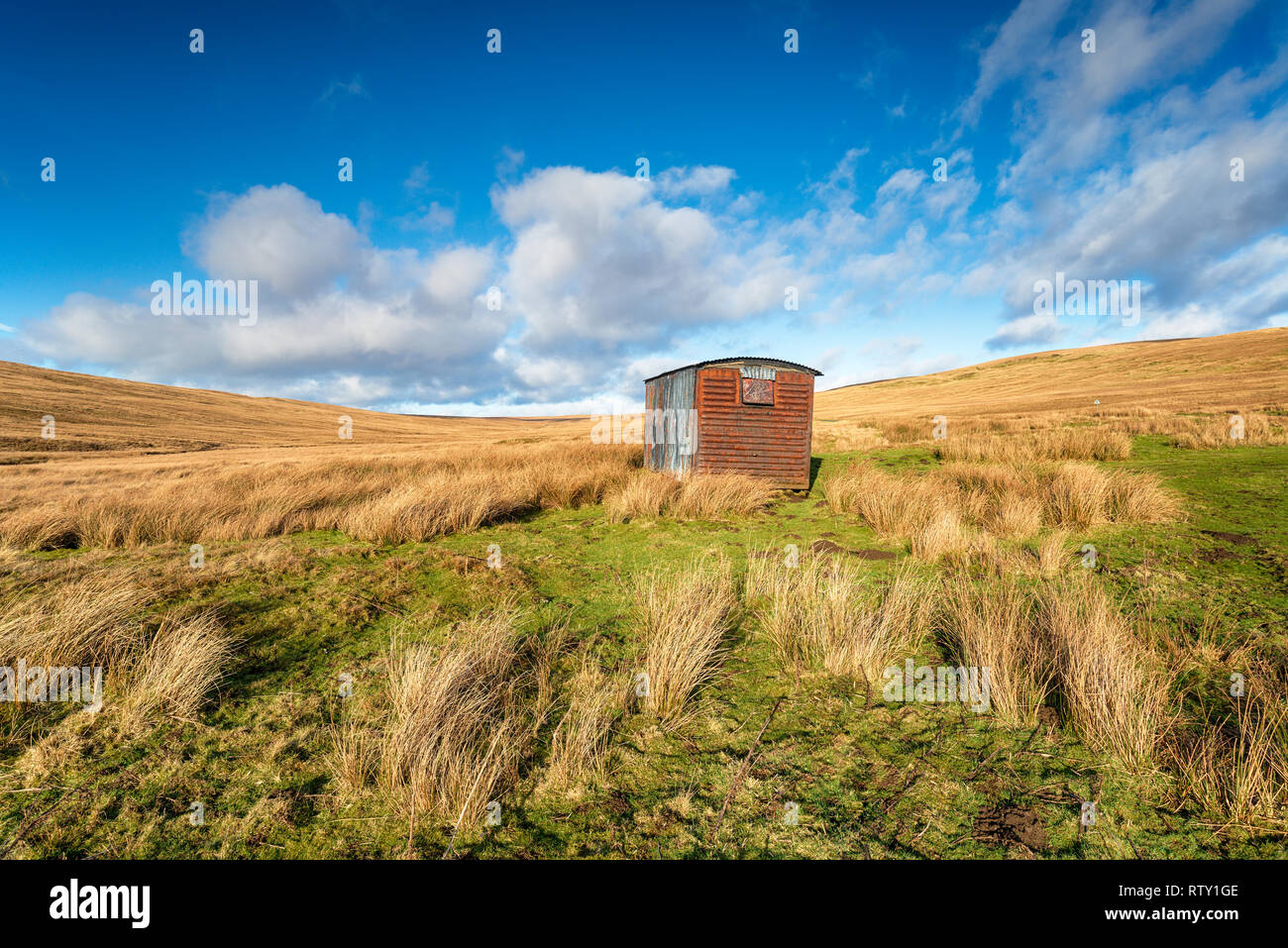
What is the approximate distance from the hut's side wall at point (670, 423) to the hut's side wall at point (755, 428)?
0.49 metres

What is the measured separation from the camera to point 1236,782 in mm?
2318

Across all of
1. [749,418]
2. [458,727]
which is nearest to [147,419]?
[749,418]

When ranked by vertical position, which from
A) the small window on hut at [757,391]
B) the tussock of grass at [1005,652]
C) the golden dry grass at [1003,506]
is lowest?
the tussock of grass at [1005,652]

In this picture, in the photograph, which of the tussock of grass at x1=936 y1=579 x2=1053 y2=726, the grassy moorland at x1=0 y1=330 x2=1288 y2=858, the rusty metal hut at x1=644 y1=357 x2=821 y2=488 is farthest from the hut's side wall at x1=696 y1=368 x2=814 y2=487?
the tussock of grass at x1=936 y1=579 x2=1053 y2=726

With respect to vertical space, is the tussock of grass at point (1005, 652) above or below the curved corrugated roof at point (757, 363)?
below

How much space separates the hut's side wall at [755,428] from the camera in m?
12.2

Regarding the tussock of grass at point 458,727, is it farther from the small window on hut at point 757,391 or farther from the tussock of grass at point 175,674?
the small window on hut at point 757,391

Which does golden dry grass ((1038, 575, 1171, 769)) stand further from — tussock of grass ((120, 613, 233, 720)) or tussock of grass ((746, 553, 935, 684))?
tussock of grass ((120, 613, 233, 720))

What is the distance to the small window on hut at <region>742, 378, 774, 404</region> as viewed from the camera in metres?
12.3

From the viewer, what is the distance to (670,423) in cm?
1388

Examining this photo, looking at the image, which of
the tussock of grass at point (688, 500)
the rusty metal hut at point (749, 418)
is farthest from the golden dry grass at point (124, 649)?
the rusty metal hut at point (749, 418)

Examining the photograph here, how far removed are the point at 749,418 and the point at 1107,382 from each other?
63.0 m

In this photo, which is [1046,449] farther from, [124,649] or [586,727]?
[124,649]
